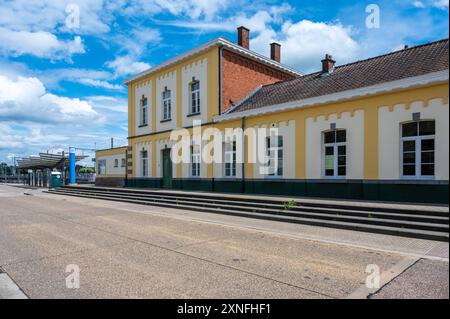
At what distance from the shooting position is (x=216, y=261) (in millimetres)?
5891

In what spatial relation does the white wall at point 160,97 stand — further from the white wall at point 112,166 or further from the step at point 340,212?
the step at point 340,212

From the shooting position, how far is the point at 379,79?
Answer: 1259 cm

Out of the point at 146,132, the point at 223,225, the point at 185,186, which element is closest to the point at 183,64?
the point at 146,132

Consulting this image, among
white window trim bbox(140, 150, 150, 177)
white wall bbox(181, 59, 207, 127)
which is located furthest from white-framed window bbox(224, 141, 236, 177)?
white window trim bbox(140, 150, 150, 177)

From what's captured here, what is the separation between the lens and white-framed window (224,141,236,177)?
1675cm

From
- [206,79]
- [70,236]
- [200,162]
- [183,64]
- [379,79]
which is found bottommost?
[70,236]

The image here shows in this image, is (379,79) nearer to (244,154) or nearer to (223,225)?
(244,154)

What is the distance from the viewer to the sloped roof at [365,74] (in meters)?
11.9

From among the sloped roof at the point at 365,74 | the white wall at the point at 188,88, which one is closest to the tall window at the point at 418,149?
the sloped roof at the point at 365,74

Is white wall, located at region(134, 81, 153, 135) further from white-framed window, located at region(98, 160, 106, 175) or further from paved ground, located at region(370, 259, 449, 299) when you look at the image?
paved ground, located at region(370, 259, 449, 299)

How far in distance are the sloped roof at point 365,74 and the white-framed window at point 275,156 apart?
189 centimetres

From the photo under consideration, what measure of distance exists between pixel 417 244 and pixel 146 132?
63.4 feet

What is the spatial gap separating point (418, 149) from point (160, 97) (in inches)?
640

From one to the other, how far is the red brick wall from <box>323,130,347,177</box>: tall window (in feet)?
22.3
